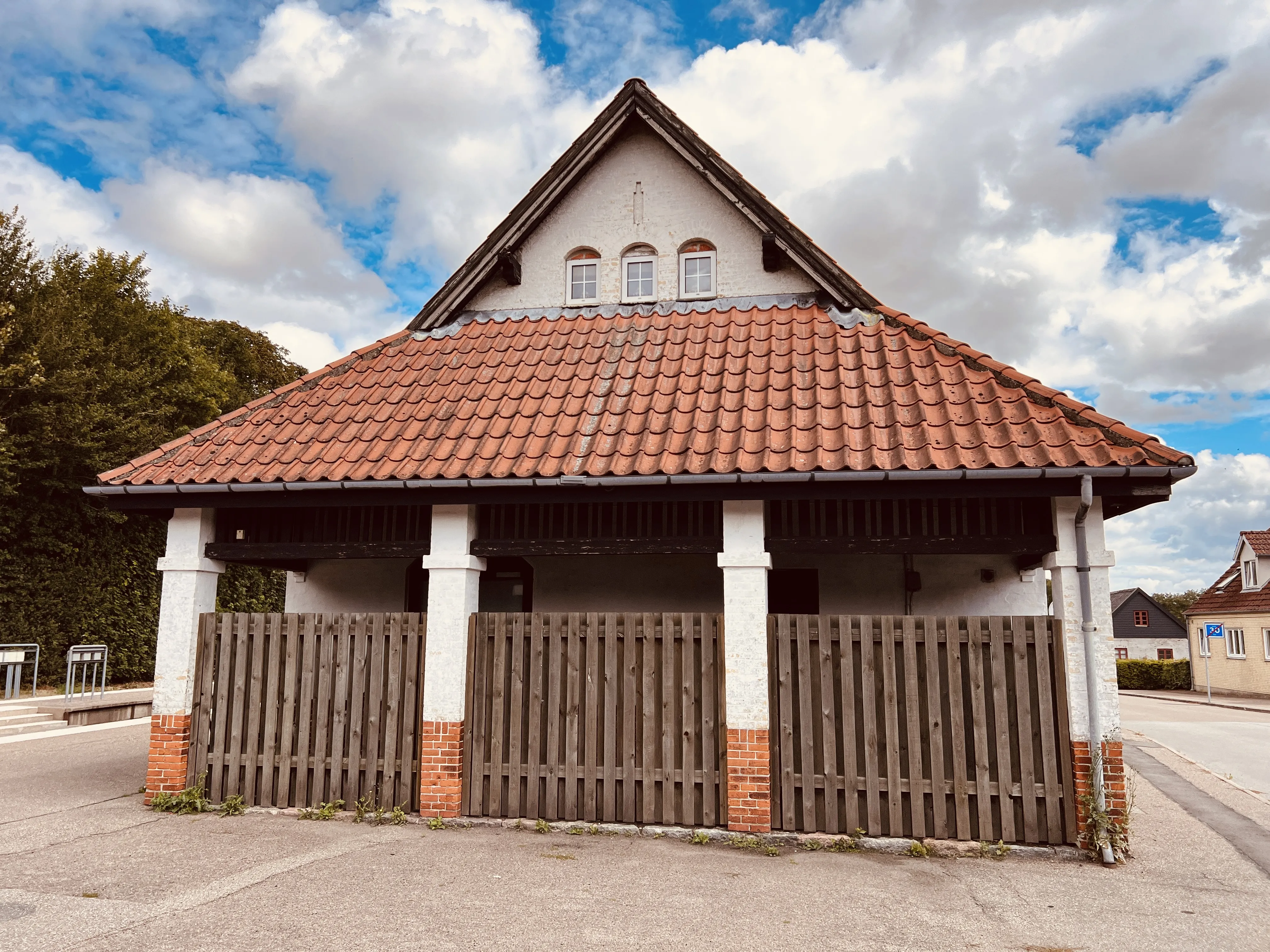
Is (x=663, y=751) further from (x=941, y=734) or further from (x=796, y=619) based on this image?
(x=941, y=734)

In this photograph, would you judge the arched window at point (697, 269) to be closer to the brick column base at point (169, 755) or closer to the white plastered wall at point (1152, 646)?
the brick column base at point (169, 755)

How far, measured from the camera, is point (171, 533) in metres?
7.83

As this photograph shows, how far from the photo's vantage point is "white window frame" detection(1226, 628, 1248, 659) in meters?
32.4

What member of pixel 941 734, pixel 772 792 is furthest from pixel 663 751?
pixel 941 734

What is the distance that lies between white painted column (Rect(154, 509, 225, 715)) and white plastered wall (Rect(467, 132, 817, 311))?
4355 mm

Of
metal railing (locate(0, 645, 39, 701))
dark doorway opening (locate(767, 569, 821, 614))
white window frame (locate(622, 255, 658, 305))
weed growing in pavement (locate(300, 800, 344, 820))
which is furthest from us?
metal railing (locate(0, 645, 39, 701))

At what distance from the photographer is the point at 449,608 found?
735 centimetres

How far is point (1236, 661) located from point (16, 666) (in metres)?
39.7

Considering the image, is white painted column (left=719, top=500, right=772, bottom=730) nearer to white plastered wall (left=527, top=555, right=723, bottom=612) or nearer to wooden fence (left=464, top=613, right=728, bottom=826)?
wooden fence (left=464, top=613, right=728, bottom=826)

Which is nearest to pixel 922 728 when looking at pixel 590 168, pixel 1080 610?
pixel 1080 610

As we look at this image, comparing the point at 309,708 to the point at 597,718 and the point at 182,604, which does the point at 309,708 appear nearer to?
the point at 182,604

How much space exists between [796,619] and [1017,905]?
8.29 feet

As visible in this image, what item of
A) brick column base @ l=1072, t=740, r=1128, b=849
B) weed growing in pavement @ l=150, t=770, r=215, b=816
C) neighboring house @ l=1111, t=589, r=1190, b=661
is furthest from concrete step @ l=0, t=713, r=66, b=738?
neighboring house @ l=1111, t=589, r=1190, b=661

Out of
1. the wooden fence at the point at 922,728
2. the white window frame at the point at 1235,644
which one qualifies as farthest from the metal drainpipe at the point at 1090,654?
the white window frame at the point at 1235,644
